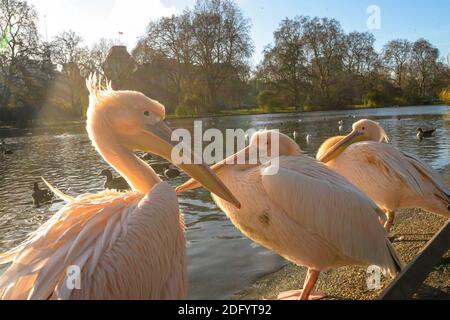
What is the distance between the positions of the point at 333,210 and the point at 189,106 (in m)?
33.8

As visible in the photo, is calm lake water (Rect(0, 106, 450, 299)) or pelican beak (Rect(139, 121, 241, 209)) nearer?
pelican beak (Rect(139, 121, 241, 209))

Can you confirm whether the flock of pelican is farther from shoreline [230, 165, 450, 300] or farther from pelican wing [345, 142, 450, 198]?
shoreline [230, 165, 450, 300]

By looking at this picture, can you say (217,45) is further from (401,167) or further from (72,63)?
(401,167)

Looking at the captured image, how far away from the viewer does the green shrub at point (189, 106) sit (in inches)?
1368

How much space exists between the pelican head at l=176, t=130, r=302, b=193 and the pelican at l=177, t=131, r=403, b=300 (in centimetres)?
10

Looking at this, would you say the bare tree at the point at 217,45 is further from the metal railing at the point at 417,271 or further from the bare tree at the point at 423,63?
the metal railing at the point at 417,271

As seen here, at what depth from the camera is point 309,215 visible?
2805 mm

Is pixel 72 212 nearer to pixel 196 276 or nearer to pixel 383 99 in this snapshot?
pixel 196 276

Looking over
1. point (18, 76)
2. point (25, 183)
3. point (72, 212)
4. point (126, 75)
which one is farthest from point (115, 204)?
point (18, 76)

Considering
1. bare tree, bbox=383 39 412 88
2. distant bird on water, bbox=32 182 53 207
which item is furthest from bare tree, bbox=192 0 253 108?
distant bird on water, bbox=32 182 53 207

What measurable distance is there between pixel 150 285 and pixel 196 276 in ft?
6.43

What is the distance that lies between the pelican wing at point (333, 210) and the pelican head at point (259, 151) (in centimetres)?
31

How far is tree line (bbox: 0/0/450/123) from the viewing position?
32.5 metres

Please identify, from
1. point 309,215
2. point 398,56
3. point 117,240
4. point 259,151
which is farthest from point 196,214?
point 398,56
